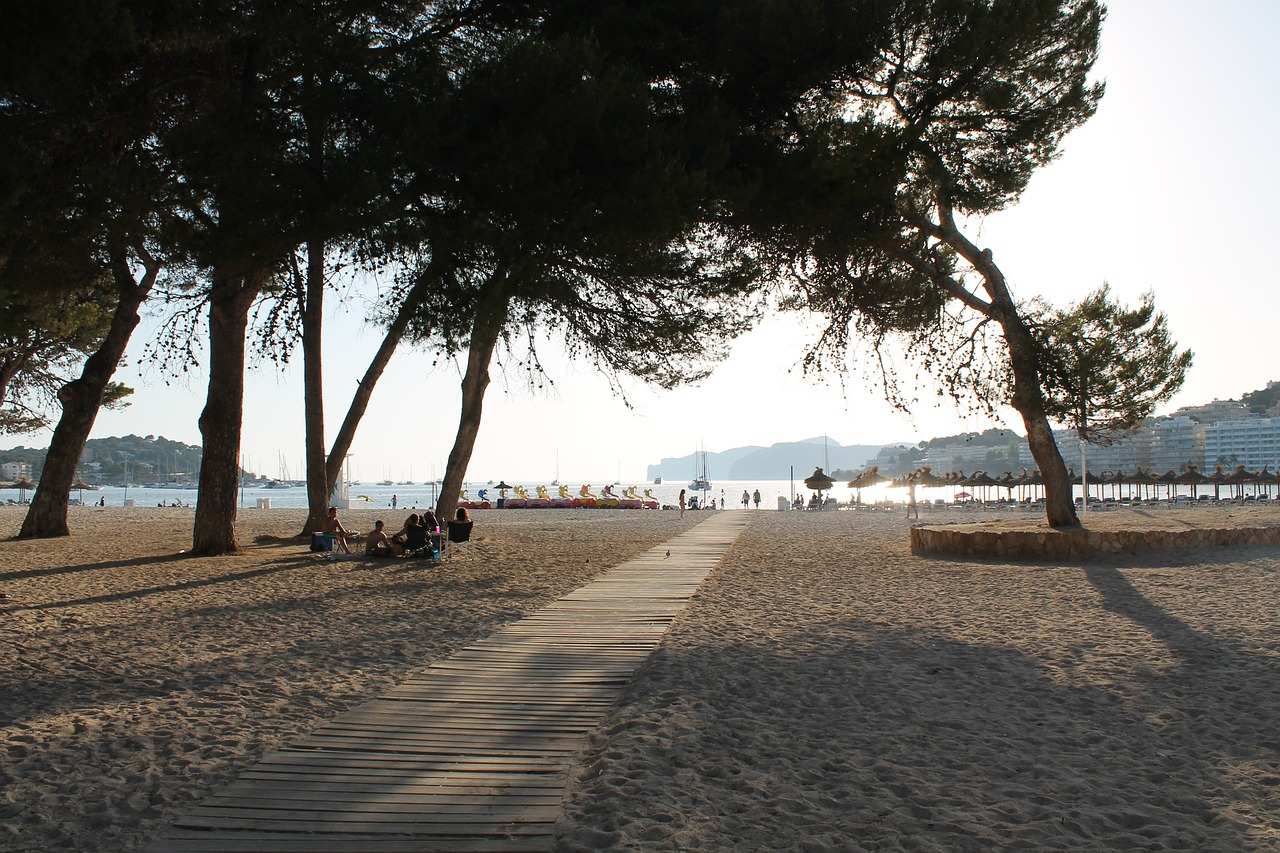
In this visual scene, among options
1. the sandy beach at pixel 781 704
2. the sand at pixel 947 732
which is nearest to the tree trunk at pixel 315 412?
the sandy beach at pixel 781 704

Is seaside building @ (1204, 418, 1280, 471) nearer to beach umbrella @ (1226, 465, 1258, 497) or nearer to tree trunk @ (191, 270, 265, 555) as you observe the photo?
beach umbrella @ (1226, 465, 1258, 497)

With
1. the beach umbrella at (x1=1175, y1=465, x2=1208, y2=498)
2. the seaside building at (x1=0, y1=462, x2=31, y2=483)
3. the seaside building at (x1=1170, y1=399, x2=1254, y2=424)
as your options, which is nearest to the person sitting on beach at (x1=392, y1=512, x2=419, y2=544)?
the beach umbrella at (x1=1175, y1=465, x2=1208, y2=498)

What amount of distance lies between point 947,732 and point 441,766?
2.31 m

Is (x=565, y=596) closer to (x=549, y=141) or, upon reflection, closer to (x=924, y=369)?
(x=549, y=141)

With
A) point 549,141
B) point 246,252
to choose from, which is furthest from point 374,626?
point 549,141

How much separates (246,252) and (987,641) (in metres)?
7.00

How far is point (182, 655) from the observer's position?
20.3ft

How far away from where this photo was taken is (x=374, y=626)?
7430mm

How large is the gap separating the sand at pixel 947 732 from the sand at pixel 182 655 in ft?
5.21

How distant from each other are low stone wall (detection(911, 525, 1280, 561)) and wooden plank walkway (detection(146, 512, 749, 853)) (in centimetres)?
827

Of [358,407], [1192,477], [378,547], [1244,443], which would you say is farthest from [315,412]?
[1244,443]

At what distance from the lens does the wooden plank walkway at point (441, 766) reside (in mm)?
2973

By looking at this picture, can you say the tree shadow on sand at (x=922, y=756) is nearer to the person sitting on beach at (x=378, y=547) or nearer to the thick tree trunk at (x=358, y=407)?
the person sitting on beach at (x=378, y=547)

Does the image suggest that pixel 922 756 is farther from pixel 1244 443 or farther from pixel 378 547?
pixel 1244 443
